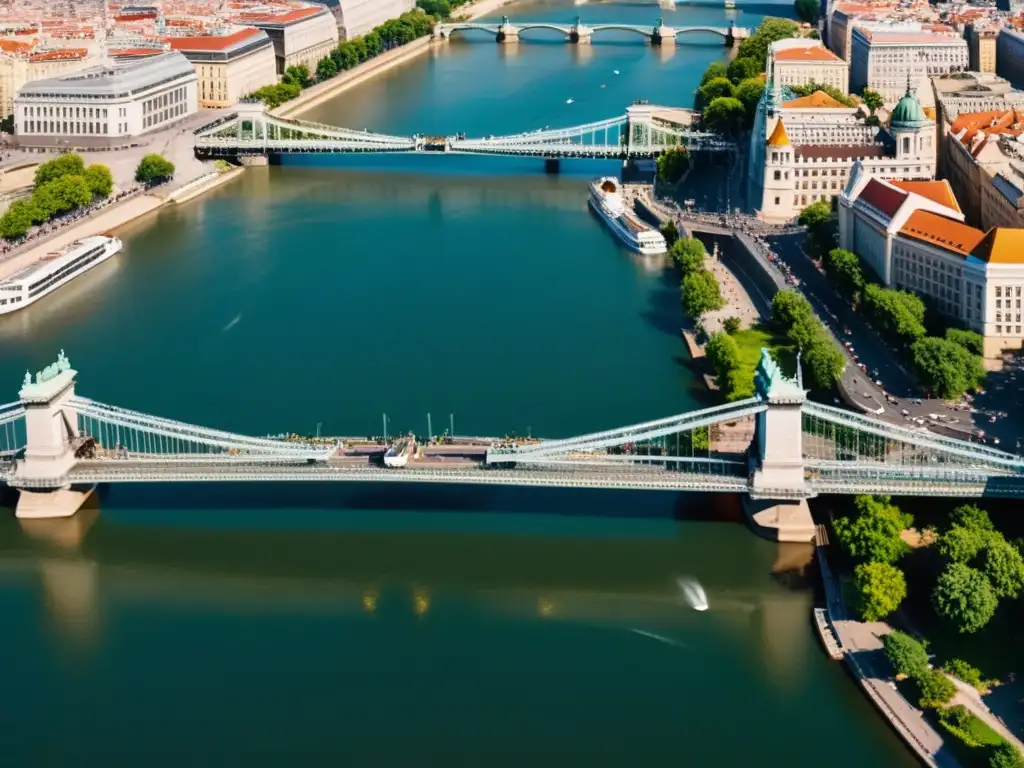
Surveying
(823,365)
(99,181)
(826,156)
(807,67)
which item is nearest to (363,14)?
(807,67)

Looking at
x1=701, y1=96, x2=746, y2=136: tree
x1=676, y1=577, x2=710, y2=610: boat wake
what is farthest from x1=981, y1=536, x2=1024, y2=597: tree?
x1=701, y1=96, x2=746, y2=136: tree

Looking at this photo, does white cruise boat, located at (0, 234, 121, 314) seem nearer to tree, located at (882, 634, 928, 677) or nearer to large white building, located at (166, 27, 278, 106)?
large white building, located at (166, 27, 278, 106)

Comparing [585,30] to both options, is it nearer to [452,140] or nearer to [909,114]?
[452,140]

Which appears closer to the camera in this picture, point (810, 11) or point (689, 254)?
point (689, 254)

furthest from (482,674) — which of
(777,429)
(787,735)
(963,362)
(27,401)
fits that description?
(963,362)

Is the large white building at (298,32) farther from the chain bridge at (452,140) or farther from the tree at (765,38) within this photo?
the tree at (765,38)

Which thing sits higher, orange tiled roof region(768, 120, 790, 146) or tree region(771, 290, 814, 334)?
orange tiled roof region(768, 120, 790, 146)
